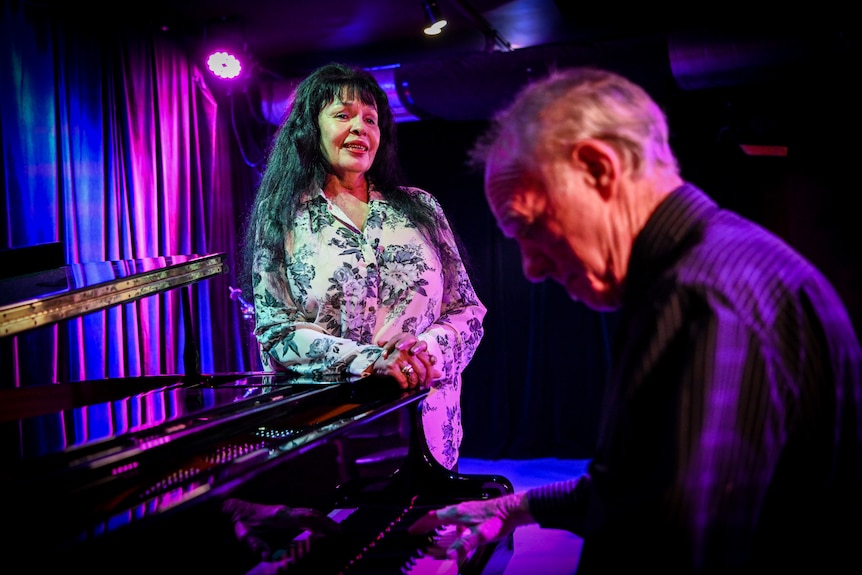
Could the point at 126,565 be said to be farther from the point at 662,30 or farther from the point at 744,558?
the point at 662,30

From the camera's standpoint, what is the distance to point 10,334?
1759 millimetres

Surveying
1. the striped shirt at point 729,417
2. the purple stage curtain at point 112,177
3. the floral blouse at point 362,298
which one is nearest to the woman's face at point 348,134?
the floral blouse at point 362,298

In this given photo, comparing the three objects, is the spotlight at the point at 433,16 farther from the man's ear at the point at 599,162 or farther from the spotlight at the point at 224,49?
the man's ear at the point at 599,162

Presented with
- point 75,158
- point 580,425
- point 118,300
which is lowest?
point 580,425

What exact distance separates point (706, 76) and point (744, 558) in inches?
201

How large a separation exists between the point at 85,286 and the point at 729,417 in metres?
1.64

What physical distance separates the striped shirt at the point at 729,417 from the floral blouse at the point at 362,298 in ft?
4.03

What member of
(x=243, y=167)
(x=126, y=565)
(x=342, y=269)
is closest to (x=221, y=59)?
(x=243, y=167)

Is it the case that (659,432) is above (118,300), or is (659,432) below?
below

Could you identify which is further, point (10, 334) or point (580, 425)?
point (580, 425)

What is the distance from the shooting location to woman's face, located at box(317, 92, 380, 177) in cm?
255

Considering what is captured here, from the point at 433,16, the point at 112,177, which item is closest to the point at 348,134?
the point at 433,16

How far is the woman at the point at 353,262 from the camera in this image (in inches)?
92.1

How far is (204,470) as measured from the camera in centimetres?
150
